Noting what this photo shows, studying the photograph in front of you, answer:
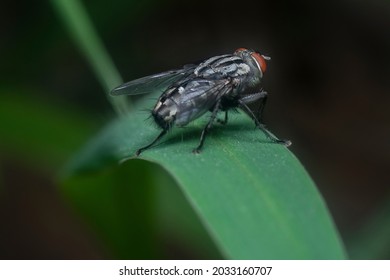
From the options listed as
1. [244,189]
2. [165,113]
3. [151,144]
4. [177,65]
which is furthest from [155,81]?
[177,65]

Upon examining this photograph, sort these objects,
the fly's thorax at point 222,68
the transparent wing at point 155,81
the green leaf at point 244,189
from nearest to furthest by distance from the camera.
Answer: the green leaf at point 244,189
the fly's thorax at point 222,68
the transparent wing at point 155,81

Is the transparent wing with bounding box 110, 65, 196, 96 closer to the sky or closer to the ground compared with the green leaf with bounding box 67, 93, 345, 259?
closer to the sky

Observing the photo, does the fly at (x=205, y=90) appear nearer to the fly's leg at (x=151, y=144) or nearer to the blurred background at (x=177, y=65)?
the fly's leg at (x=151, y=144)

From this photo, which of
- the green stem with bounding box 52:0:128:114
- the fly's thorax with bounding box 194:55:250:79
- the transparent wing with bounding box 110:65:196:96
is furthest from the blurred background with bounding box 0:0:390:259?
the fly's thorax with bounding box 194:55:250:79

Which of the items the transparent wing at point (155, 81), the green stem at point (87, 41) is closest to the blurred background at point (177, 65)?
the green stem at point (87, 41)

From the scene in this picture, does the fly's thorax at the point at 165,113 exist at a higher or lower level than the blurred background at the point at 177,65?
higher

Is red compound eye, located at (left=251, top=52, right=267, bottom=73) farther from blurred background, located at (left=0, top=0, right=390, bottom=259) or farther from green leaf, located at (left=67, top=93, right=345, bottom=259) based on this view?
blurred background, located at (left=0, top=0, right=390, bottom=259)

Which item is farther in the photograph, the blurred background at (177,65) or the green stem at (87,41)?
the blurred background at (177,65)

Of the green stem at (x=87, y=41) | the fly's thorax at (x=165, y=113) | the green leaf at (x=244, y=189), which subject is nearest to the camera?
the green leaf at (x=244, y=189)
